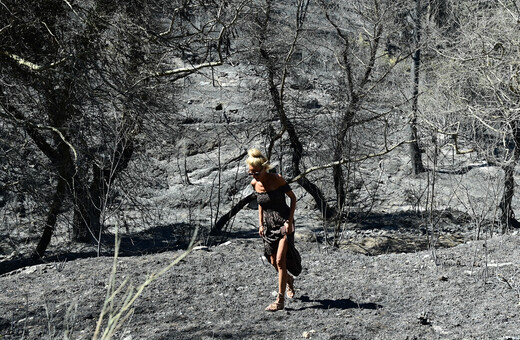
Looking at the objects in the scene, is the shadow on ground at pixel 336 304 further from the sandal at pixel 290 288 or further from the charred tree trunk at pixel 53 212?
the charred tree trunk at pixel 53 212

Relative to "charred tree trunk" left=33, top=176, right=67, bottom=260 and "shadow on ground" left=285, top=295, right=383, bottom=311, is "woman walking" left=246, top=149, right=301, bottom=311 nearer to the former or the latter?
"shadow on ground" left=285, top=295, right=383, bottom=311

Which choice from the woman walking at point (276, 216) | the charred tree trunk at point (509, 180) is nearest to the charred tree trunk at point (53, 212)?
the woman walking at point (276, 216)

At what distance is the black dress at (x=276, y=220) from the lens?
559 centimetres

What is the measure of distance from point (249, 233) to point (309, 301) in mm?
9258

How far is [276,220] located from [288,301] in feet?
2.56

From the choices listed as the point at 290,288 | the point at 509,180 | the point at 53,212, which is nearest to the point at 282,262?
the point at 290,288

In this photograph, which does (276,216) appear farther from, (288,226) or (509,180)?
(509,180)

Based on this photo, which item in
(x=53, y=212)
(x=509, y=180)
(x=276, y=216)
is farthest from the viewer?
(x=509, y=180)

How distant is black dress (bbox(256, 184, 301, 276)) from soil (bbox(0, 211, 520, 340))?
436mm

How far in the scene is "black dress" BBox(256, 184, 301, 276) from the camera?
559 cm

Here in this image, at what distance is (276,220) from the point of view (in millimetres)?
5605

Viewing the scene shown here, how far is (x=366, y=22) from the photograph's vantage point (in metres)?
14.8

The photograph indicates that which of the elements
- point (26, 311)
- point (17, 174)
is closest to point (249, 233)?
point (17, 174)

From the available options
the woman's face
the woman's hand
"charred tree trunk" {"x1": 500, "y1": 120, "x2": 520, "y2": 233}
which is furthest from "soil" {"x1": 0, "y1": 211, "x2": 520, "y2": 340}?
"charred tree trunk" {"x1": 500, "y1": 120, "x2": 520, "y2": 233}
